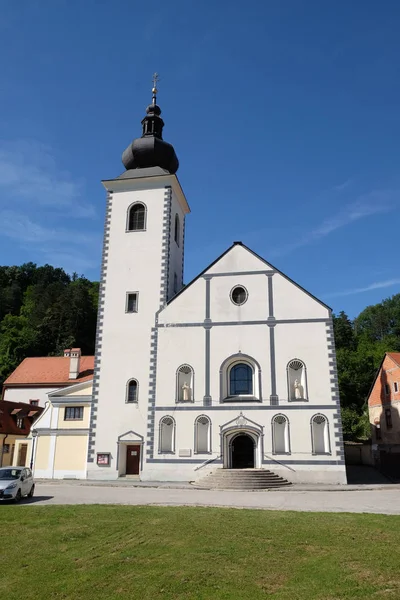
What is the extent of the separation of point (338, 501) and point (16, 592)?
528 inches

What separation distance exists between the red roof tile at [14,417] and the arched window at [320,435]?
21.5 m

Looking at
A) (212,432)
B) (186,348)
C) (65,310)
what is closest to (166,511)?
(212,432)

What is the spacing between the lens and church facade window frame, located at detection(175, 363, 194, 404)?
87.0 ft

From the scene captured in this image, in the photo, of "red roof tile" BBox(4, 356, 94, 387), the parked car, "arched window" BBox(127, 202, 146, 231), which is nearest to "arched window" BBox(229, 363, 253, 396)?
"arched window" BBox(127, 202, 146, 231)

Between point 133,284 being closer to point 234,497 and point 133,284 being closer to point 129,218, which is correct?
point 129,218

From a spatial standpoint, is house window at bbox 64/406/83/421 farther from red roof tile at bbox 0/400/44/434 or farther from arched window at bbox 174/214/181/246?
arched window at bbox 174/214/181/246

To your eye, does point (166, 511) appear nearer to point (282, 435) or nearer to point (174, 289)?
point (282, 435)

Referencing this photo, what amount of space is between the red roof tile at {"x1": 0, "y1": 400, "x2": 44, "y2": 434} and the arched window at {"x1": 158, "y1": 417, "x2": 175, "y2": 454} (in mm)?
14140

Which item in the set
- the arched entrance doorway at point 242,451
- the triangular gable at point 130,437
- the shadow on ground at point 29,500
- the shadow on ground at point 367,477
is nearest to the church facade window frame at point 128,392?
the triangular gable at point 130,437

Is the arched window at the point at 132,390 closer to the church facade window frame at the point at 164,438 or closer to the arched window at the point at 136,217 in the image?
the church facade window frame at the point at 164,438

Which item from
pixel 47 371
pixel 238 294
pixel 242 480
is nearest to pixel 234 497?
pixel 242 480

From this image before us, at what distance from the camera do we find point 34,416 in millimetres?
39031

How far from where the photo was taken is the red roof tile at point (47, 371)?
43.4 metres

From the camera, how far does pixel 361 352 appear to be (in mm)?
65125
